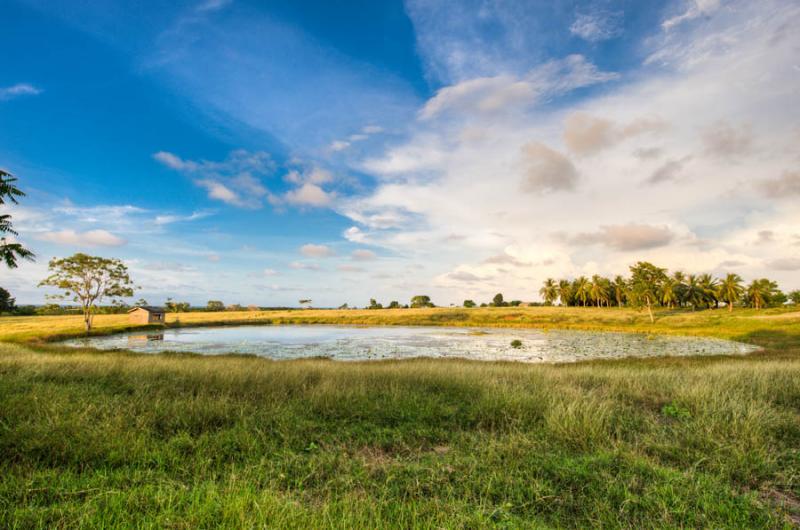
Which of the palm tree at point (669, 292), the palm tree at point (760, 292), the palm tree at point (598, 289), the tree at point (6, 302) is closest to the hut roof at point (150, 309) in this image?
the tree at point (6, 302)

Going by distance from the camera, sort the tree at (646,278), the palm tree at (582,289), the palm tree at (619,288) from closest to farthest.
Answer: the tree at (646,278) < the palm tree at (619,288) < the palm tree at (582,289)

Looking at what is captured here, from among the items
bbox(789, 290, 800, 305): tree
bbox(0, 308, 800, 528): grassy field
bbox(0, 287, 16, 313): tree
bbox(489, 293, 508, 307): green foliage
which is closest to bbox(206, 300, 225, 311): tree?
bbox(0, 287, 16, 313): tree

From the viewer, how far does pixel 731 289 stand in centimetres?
9431

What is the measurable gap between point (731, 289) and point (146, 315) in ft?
434

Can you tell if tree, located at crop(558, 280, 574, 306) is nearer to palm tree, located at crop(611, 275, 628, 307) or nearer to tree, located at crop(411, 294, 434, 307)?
palm tree, located at crop(611, 275, 628, 307)

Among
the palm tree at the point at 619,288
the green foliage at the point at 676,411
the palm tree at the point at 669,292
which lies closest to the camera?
the green foliage at the point at 676,411

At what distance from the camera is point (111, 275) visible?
4759 centimetres

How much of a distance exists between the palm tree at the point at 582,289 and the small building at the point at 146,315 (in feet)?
374

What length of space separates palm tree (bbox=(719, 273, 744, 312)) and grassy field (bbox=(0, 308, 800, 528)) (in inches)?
4385

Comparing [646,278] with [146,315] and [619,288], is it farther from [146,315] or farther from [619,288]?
[146,315]

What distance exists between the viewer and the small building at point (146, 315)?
63625mm

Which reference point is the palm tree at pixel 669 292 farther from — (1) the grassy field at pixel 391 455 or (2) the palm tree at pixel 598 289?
(1) the grassy field at pixel 391 455

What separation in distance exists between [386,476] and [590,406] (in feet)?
15.7

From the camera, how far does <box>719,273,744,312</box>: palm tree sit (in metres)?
94.0
